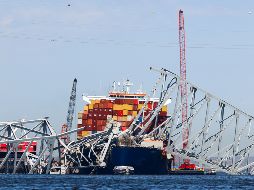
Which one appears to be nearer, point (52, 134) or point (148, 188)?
point (148, 188)

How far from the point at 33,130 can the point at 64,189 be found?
67.3 meters

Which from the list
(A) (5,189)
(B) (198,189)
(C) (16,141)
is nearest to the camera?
(A) (5,189)

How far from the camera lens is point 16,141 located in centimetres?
18175

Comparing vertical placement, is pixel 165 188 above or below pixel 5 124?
below

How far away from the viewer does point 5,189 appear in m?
118

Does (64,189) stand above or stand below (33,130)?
below

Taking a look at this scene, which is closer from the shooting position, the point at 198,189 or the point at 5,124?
the point at 198,189

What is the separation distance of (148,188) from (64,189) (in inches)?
491

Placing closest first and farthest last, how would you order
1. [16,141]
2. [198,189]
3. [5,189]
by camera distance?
[5,189], [198,189], [16,141]

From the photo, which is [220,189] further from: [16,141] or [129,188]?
[16,141]

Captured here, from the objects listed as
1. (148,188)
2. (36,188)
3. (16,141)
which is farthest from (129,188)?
(16,141)

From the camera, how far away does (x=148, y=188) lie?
126 metres

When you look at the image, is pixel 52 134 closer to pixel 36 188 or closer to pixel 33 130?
pixel 33 130

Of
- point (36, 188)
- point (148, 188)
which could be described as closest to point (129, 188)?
point (148, 188)
